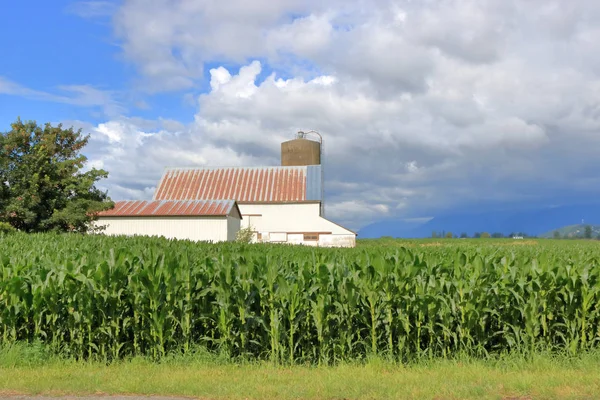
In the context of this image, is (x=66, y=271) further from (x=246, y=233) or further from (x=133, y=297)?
(x=246, y=233)

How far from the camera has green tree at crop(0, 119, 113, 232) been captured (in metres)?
30.7

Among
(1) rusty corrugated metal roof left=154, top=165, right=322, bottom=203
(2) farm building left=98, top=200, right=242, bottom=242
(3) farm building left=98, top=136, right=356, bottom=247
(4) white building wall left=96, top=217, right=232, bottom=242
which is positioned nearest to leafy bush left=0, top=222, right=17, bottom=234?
(2) farm building left=98, top=200, right=242, bottom=242

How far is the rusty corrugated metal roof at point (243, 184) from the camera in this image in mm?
52219

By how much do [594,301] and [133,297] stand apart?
7715 millimetres

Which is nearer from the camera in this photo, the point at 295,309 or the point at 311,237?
the point at 295,309

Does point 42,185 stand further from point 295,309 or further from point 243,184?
point 295,309

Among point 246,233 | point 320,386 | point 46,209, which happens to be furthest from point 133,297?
point 246,233

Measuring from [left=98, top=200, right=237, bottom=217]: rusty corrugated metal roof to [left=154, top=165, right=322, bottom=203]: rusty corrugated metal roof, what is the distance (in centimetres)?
1247

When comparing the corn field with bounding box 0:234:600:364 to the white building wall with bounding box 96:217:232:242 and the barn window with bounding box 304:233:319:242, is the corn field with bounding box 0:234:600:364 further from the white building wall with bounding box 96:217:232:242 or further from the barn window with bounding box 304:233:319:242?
the barn window with bounding box 304:233:319:242

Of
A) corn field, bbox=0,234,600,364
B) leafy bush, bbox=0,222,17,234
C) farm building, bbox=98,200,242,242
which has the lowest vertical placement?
corn field, bbox=0,234,600,364

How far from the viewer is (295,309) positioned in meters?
8.34

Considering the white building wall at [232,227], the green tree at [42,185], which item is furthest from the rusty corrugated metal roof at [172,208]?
the green tree at [42,185]

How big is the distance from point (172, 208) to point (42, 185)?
9631mm

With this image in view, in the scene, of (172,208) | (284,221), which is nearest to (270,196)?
(284,221)
